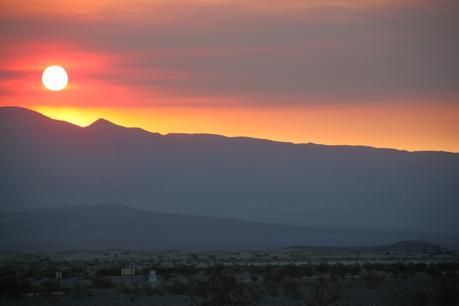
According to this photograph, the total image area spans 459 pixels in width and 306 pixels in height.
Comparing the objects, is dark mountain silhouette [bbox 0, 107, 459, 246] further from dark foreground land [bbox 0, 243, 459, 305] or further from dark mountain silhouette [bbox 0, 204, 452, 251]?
dark foreground land [bbox 0, 243, 459, 305]

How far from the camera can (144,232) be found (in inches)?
5807

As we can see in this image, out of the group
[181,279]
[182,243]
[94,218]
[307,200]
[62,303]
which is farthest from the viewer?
[307,200]

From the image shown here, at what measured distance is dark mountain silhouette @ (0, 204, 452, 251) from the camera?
449ft

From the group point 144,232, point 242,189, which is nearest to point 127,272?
point 144,232

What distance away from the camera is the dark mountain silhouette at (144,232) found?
137 metres

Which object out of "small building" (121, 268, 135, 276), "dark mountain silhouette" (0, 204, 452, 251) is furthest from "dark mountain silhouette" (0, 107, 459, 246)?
"small building" (121, 268, 135, 276)

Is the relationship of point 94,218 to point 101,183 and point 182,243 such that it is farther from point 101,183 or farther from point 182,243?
point 101,183

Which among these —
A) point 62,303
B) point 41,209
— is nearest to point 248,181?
point 41,209

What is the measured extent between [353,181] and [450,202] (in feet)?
55.9

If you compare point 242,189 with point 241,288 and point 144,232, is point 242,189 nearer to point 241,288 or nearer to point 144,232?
point 144,232

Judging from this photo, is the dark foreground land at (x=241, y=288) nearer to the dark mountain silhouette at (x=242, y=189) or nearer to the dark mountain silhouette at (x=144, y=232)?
the dark mountain silhouette at (x=144, y=232)

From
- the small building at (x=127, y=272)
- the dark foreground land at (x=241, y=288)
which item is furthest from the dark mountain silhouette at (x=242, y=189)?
the dark foreground land at (x=241, y=288)

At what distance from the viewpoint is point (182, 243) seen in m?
140

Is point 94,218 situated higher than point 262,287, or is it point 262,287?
point 94,218
